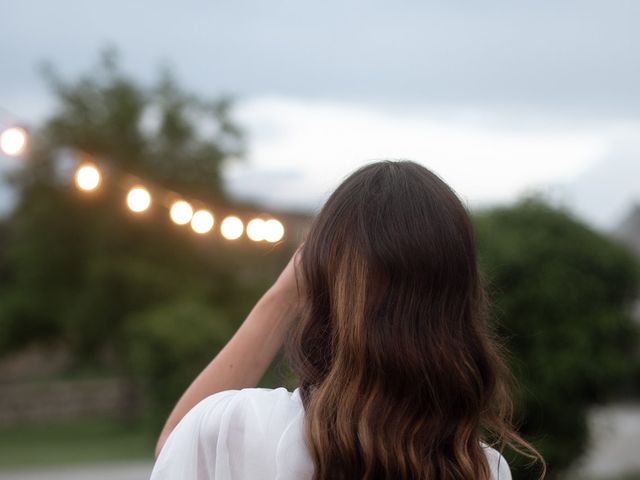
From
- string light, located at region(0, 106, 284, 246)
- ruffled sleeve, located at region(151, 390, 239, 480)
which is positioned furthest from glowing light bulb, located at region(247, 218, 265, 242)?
ruffled sleeve, located at region(151, 390, 239, 480)

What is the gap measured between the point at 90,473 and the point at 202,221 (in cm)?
994

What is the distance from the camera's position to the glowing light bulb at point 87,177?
4.29m

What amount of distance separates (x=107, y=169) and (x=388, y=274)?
3.52 meters

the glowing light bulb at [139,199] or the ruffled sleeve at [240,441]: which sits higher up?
the glowing light bulb at [139,199]

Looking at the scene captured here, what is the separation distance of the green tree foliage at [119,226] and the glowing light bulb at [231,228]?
709 inches

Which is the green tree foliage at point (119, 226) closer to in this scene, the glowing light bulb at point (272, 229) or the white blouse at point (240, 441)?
the glowing light bulb at point (272, 229)

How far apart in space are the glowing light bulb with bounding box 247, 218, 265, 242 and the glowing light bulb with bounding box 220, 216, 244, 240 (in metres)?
0.05

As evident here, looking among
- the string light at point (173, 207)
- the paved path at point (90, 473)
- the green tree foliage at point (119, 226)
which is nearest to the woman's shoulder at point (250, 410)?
the string light at point (173, 207)

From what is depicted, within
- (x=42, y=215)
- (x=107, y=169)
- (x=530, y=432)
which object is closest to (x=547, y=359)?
(x=530, y=432)

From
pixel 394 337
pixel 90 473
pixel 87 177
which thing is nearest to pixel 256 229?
pixel 87 177

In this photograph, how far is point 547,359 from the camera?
7879 mm

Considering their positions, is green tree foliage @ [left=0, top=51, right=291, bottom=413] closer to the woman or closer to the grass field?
the grass field

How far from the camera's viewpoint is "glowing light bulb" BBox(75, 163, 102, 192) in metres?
4.29

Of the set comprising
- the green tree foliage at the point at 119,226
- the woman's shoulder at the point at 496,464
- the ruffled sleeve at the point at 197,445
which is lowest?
the woman's shoulder at the point at 496,464
